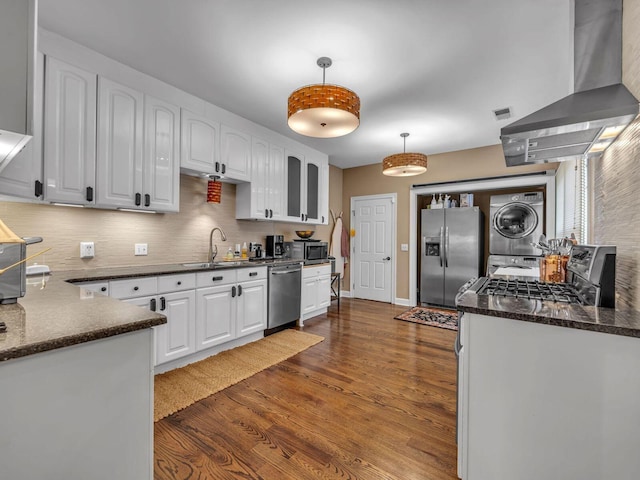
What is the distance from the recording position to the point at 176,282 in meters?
2.63

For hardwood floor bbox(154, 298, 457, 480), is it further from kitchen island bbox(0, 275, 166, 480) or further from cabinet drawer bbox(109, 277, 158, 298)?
cabinet drawer bbox(109, 277, 158, 298)

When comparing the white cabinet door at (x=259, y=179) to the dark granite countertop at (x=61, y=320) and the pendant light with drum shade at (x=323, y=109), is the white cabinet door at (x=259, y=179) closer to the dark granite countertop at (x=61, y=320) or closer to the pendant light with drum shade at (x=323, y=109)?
the pendant light with drum shade at (x=323, y=109)

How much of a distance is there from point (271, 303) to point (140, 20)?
9.06 ft

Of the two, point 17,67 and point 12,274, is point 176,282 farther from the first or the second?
point 17,67

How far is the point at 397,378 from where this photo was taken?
256 centimetres

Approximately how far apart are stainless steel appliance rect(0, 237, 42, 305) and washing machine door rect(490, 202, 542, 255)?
17.1 ft

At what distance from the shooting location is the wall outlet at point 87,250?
2.56m

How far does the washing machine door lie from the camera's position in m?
4.41

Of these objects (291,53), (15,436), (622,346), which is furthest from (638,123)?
(15,436)

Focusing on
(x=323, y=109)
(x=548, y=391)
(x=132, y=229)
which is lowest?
(x=548, y=391)

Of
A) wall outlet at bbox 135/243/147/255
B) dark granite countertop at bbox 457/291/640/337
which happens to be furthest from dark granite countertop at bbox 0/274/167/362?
wall outlet at bbox 135/243/147/255

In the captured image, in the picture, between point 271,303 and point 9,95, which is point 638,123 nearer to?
point 9,95

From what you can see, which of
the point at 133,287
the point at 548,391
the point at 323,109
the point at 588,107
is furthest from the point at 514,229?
the point at 133,287

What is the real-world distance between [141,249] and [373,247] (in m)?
3.98
